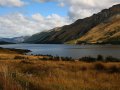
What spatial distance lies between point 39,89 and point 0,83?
1543mm

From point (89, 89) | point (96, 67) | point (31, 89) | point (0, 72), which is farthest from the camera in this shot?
point (96, 67)

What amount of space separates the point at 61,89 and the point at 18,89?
2.45 meters

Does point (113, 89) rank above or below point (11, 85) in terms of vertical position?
below

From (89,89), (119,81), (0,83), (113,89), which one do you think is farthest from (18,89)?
(119,81)

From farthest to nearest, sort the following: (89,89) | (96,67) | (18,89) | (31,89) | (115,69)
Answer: (96,67)
(115,69)
(89,89)
(31,89)
(18,89)

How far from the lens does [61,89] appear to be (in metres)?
10.3

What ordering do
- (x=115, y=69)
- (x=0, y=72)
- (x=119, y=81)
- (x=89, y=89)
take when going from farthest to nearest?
(x=115, y=69)
(x=119, y=81)
(x=89, y=89)
(x=0, y=72)

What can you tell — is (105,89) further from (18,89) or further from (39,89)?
(18,89)

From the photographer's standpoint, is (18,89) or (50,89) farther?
(50,89)

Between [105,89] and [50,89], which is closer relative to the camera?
A: [50,89]

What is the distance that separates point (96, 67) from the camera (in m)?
26.8

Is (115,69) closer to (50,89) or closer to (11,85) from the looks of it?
(50,89)

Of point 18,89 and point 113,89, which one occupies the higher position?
point 18,89

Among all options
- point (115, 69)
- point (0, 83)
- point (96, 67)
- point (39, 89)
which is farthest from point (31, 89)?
point (96, 67)
